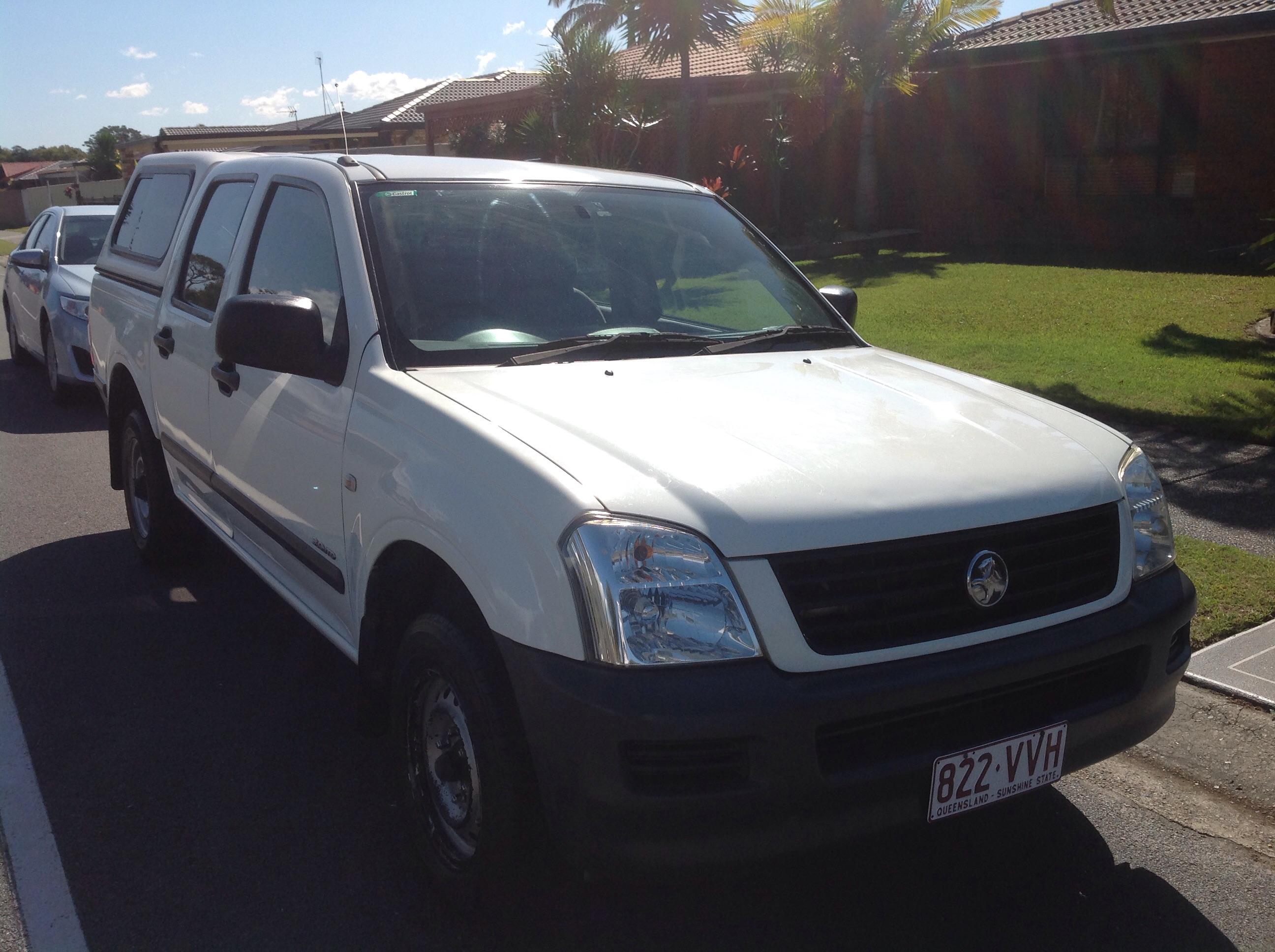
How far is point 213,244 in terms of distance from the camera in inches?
182

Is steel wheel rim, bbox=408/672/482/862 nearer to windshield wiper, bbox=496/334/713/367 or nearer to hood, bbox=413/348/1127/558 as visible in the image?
hood, bbox=413/348/1127/558

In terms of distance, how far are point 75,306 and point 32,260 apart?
619 millimetres

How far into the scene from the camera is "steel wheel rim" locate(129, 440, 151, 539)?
5.56 meters

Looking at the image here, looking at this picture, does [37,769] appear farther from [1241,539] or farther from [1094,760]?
[1241,539]

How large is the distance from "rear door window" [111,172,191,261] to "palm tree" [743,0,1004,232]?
16.3 meters

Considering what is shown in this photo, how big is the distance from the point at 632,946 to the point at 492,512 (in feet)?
3.95

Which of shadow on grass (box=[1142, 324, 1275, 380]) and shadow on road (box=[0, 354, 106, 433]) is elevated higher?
shadow on grass (box=[1142, 324, 1275, 380])

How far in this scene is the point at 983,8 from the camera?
1983 cm

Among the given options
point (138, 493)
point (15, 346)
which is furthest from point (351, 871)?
point (15, 346)

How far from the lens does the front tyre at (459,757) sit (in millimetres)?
2514

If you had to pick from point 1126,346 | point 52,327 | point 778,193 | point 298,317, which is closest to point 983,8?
point 778,193

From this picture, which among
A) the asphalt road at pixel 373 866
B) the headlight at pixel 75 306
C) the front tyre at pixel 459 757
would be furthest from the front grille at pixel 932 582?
the headlight at pixel 75 306

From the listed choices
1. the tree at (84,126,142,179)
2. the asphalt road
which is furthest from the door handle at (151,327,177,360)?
the tree at (84,126,142,179)

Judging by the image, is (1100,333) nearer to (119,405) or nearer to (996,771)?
(119,405)
